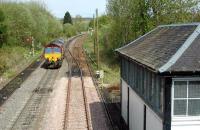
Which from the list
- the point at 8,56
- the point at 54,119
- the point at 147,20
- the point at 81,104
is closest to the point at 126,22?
the point at 147,20

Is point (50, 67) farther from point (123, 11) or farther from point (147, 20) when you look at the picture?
point (147, 20)

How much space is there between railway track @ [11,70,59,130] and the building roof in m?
7.51

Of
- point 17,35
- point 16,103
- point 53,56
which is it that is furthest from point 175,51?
point 17,35

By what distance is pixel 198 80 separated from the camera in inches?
458

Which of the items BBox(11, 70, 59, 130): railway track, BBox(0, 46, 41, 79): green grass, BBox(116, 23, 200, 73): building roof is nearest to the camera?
BBox(116, 23, 200, 73): building roof

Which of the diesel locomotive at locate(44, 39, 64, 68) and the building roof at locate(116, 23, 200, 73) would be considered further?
the diesel locomotive at locate(44, 39, 64, 68)

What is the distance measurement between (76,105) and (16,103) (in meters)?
3.81

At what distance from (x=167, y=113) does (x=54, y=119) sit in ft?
35.6

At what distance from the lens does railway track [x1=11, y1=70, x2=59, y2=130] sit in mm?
19984

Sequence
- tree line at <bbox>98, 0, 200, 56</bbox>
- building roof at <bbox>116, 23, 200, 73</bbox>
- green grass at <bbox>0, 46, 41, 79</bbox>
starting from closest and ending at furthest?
building roof at <bbox>116, 23, 200, 73</bbox> → tree line at <bbox>98, 0, 200, 56</bbox> → green grass at <bbox>0, 46, 41, 79</bbox>

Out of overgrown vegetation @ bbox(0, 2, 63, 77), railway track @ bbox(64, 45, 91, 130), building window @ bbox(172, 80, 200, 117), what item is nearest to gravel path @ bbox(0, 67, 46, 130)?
railway track @ bbox(64, 45, 91, 130)

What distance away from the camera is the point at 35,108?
2355cm

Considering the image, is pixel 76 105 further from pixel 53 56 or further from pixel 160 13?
pixel 53 56

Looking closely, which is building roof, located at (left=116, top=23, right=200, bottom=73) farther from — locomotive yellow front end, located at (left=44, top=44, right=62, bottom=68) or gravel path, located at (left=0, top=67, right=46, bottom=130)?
locomotive yellow front end, located at (left=44, top=44, right=62, bottom=68)
